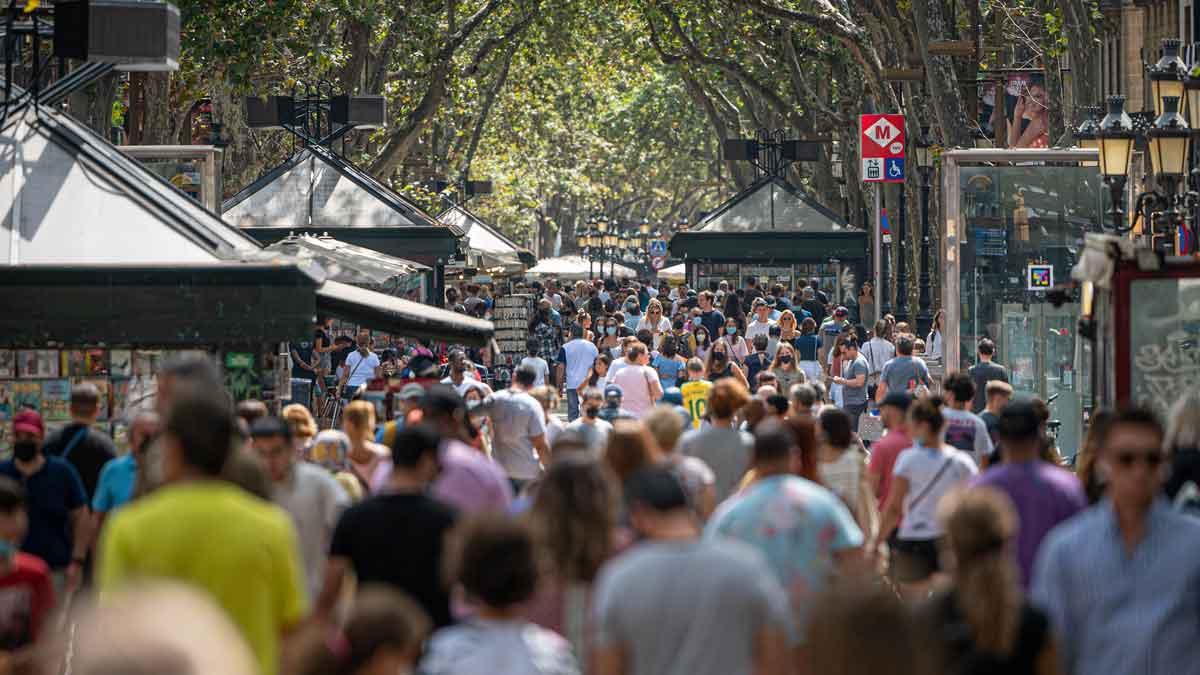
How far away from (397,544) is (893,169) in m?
23.9

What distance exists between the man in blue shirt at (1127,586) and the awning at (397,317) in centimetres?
774

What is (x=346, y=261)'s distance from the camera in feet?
70.3

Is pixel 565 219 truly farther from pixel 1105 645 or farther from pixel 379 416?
pixel 1105 645

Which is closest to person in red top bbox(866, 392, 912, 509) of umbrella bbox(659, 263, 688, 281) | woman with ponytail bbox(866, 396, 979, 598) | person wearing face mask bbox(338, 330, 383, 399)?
woman with ponytail bbox(866, 396, 979, 598)

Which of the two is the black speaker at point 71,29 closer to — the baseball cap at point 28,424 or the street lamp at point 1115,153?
the baseball cap at point 28,424

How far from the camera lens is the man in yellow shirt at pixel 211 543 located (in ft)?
18.2

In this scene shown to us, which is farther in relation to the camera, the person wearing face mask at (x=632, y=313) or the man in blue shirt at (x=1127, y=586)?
the person wearing face mask at (x=632, y=313)

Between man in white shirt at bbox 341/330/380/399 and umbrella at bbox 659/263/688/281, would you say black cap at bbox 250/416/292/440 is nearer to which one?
man in white shirt at bbox 341/330/380/399

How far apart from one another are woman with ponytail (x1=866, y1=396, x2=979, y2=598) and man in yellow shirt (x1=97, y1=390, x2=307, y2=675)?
4645 mm

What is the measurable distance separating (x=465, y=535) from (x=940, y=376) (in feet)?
54.3

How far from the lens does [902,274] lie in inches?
1302

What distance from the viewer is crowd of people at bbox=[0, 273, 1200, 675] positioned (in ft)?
15.5

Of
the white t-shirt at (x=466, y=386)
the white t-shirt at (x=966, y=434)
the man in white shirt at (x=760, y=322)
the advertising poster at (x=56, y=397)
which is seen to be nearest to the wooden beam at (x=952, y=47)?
the man in white shirt at (x=760, y=322)

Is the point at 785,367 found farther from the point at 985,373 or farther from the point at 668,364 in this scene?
the point at 668,364
